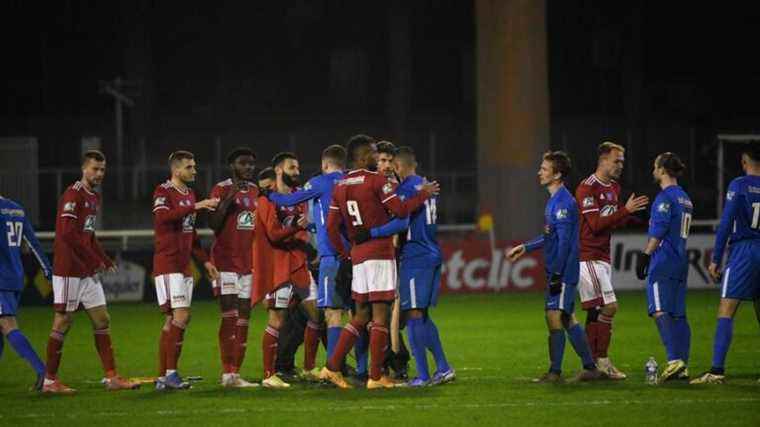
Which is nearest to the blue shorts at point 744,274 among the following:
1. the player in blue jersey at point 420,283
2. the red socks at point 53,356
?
the player in blue jersey at point 420,283

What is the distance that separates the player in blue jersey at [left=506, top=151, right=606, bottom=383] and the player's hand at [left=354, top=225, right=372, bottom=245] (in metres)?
1.88

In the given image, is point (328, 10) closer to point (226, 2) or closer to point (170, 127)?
point (226, 2)

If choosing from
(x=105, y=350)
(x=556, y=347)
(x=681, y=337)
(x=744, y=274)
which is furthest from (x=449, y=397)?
(x=105, y=350)

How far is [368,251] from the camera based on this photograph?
41.4 feet

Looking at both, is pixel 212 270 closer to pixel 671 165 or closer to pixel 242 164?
pixel 242 164

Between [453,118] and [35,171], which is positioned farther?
[453,118]

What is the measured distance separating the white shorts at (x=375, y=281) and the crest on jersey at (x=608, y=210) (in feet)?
7.77

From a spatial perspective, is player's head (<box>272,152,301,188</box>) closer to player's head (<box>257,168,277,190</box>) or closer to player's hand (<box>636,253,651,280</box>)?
player's head (<box>257,168,277,190</box>)

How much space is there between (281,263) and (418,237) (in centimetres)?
149

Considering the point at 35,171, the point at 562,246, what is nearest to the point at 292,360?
the point at 562,246

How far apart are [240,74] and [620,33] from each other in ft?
41.8

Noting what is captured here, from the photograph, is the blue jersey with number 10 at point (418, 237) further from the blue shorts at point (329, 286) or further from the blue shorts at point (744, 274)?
the blue shorts at point (744, 274)

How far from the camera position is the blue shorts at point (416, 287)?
12992 mm

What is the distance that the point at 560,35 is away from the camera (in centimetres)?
4403
